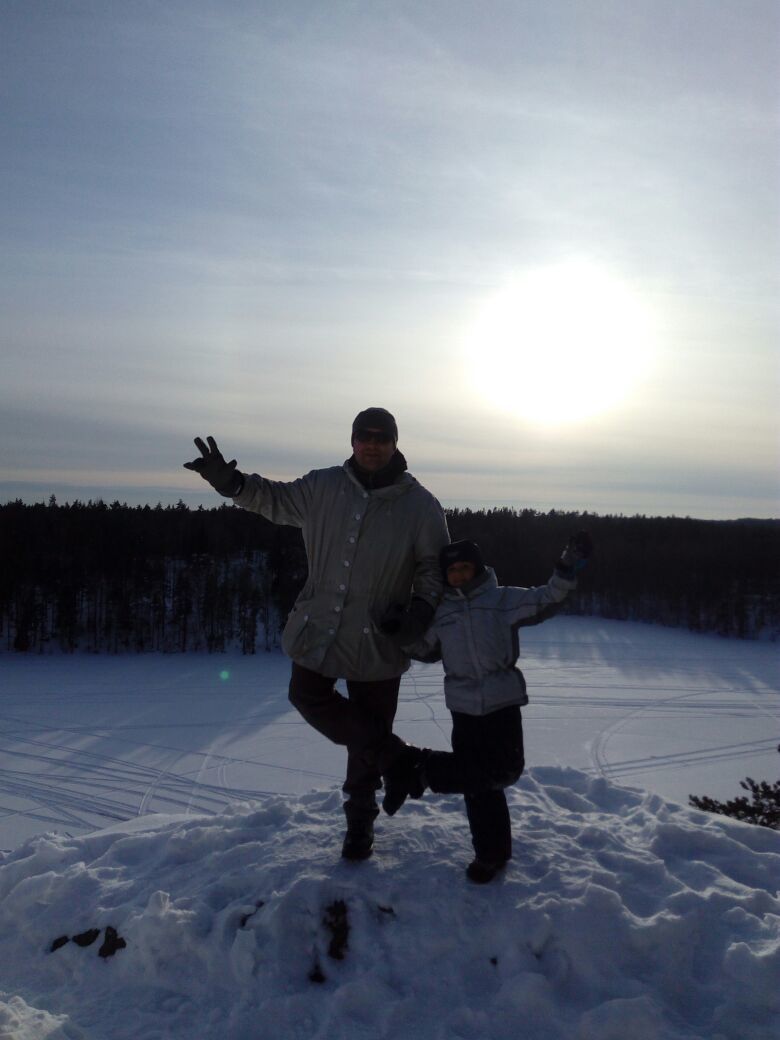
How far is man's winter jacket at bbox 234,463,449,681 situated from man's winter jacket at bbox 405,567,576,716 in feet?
0.57

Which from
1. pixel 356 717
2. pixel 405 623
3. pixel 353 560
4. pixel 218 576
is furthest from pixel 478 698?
pixel 218 576

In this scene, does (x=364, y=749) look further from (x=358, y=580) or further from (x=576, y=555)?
(x=576, y=555)

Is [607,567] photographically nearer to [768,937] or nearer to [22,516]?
[22,516]

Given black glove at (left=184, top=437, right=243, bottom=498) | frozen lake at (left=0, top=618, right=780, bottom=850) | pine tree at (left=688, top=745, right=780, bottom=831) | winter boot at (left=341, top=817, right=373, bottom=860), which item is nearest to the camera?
black glove at (left=184, top=437, right=243, bottom=498)

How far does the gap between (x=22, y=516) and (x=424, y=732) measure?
35331mm

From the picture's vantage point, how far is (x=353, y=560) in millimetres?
4324

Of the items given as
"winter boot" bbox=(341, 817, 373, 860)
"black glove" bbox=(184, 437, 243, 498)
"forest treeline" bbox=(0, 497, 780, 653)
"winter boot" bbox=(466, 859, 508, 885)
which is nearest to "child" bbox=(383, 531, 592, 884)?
"winter boot" bbox=(466, 859, 508, 885)

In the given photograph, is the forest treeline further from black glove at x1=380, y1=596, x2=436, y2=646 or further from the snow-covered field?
black glove at x1=380, y1=596, x2=436, y2=646

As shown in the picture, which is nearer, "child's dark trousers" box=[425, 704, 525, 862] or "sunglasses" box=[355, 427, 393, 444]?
"child's dark trousers" box=[425, 704, 525, 862]

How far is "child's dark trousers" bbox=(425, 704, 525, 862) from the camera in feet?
13.7

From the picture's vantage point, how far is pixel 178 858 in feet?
16.4

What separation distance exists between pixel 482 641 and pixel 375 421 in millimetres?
1413

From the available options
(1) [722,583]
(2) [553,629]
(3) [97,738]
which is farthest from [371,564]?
(1) [722,583]

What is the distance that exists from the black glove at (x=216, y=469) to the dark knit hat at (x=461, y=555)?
1.26 m
